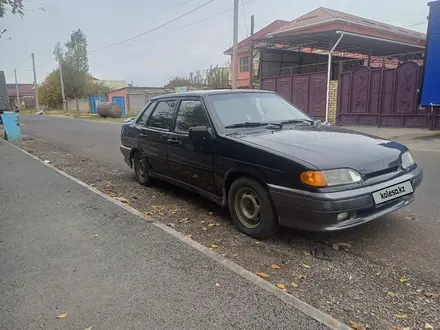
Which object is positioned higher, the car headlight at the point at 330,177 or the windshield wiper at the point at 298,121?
the windshield wiper at the point at 298,121

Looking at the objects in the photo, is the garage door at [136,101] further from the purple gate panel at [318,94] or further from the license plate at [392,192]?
the license plate at [392,192]

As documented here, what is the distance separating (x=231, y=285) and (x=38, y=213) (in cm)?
324

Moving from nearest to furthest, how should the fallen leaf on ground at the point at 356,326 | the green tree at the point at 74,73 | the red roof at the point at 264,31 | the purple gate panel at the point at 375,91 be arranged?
the fallen leaf on ground at the point at 356,326
the purple gate panel at the point at 375,91
the red roof at the point at 264,31
the green tree at the point at 74,73

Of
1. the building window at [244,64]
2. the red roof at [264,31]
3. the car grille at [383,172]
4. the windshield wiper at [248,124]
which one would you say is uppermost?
the red roof at [264,31]

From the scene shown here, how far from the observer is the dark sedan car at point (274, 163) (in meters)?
3.27

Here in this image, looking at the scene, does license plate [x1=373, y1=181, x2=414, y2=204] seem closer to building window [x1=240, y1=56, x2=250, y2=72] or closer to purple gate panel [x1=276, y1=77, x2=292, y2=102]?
purple gate panel [x1=276, y1=77, x2=292, y2=102]

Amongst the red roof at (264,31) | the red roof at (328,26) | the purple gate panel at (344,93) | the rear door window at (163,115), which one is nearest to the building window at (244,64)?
the red roof at (264,31)

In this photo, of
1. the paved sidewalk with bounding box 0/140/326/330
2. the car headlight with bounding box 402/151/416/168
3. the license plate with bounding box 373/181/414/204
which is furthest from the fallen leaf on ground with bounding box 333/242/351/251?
the paved sidewalk with bounding box 0/140/326/330

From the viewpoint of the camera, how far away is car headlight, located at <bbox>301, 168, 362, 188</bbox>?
321 centimetres

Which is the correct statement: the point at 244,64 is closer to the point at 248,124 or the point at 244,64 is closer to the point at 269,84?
the point at 269,84

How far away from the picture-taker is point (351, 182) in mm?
3287

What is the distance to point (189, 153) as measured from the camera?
4680mm

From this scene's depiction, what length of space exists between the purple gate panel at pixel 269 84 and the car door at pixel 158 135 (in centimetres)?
1573

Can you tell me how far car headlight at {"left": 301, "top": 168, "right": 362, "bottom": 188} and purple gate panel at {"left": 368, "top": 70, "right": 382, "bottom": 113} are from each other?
13.7 meters
